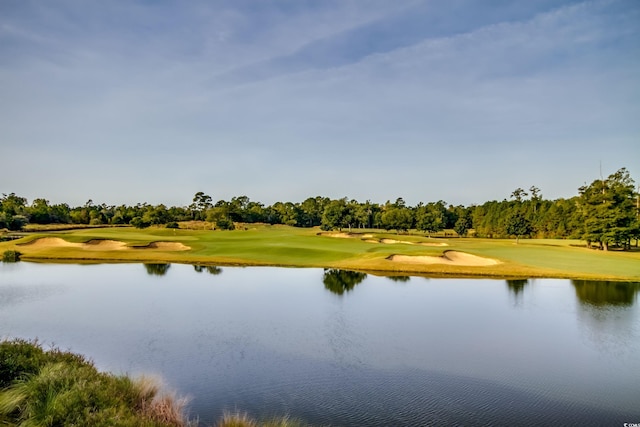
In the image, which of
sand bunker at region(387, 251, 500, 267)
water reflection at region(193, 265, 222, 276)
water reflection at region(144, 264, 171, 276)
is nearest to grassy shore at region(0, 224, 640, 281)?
sand bunker at region(387, 251, 500, 267)

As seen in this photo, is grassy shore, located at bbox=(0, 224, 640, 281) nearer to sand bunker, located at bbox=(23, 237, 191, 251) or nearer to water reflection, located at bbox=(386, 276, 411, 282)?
sand bunker, located at bbox=(23, 237, 191, 251)

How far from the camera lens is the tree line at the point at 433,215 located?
195 ft

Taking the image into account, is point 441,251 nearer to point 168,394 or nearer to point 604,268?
point 604,268

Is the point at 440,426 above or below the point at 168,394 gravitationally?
below

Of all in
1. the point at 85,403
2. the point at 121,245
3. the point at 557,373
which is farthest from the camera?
the point at 121,245

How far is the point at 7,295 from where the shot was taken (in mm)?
26047

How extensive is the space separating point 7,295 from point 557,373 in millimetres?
29727

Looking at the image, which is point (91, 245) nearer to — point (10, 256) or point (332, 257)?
point (10, 256)

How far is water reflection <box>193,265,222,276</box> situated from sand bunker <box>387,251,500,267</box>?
17.5 metres


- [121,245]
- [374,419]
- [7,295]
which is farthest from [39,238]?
[374,419]

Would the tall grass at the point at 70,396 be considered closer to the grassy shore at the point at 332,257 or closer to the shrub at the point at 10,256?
the grassy shore at the point at 332,257

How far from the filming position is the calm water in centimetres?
1189

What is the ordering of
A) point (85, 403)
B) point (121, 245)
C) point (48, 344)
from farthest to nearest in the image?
1. point (121, 245)
2. point (48, 344)
3. point (85, 403)

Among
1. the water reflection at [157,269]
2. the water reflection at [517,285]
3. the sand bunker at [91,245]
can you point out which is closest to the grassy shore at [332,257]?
the sand bunker at [91,245]
